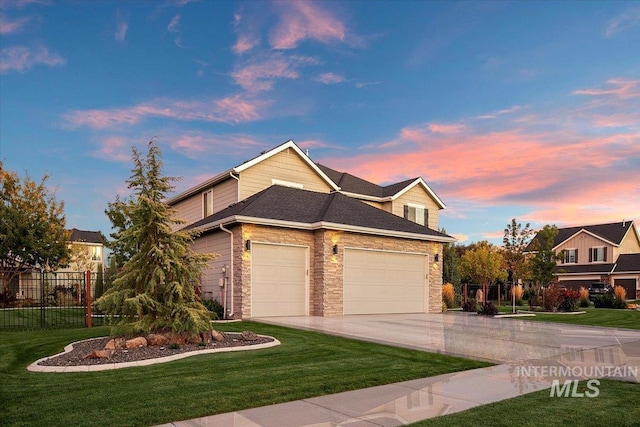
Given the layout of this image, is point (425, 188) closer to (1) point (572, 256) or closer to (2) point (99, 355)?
(2) point (99, 355)

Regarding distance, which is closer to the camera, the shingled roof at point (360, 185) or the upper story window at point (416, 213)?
the shingled roof at point (360, 185)

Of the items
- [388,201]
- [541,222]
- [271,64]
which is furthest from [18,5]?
[541,222]

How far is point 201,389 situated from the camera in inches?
237

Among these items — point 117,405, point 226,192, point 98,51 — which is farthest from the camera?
point 226,192

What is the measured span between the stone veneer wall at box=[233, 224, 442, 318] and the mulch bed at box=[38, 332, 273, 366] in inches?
202

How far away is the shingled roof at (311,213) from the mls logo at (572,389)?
36.4 feet

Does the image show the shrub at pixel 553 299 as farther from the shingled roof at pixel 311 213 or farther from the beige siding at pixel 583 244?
the beige siding at pixel 583 244

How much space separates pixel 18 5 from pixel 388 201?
19786 mm

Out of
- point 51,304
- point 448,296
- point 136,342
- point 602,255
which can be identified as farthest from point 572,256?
point 136,342

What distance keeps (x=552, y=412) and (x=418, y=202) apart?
79.9 ft

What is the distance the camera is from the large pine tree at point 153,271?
31.1 ft

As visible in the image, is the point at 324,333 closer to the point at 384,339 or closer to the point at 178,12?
the point at 384,339

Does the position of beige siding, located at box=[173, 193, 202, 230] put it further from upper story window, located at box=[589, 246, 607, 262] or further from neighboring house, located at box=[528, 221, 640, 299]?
upper story window, located at box=[589, 246, 607, 262]

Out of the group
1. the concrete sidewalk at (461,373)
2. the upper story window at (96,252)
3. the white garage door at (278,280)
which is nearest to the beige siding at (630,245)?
the concrete sidewalk at (461,373)
